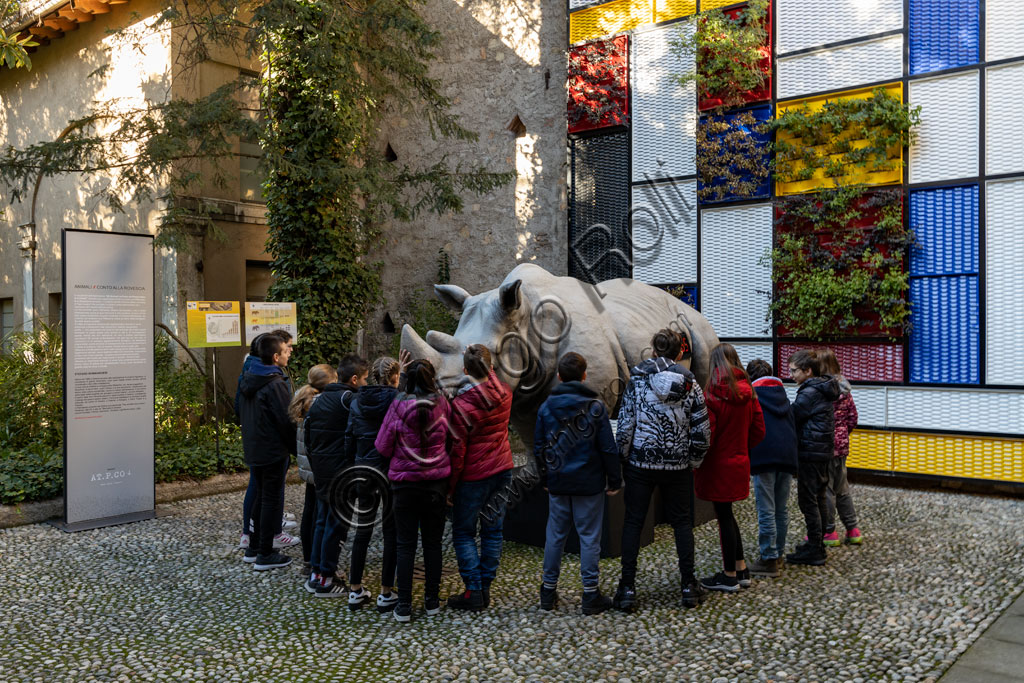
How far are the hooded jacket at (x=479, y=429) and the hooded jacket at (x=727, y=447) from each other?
1406mm

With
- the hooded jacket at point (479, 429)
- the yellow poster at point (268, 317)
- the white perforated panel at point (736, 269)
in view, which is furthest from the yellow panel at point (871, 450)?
the yellow poster at point (268, 317)

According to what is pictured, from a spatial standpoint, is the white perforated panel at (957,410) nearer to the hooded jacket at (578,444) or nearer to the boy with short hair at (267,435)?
the hooded jacket at (578,444)

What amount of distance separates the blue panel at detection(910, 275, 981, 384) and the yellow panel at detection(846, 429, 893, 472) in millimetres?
813

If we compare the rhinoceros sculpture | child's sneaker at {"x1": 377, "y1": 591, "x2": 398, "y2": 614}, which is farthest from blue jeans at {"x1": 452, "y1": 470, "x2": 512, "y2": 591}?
the rhinoceros sculpture

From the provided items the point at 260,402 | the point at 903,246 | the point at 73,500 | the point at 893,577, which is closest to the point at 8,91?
the point at 73,500

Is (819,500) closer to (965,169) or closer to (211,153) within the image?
(965,169)

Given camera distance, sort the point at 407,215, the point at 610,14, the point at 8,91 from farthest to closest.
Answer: the point at 8,91, the point at 610,14, the point at 407,215

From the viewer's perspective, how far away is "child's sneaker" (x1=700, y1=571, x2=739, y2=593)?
511cm

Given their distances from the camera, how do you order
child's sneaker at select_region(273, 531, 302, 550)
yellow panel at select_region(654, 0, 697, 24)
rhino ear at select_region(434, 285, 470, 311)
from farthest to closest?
yellow panel at select_region(654, 0, 697, 24), child's sneaker at select_region(273, 531, 302, 550), rhino ear at select_region(434, 285, 470, 311)

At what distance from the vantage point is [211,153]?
31.3ft

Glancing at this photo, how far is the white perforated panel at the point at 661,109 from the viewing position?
10141 millimetres

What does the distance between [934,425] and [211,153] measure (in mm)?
9501

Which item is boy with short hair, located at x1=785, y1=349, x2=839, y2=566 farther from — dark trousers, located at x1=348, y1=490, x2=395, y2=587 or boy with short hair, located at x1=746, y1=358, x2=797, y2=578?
dark trousers, located at x1=348, y1=490, x2=395, y2=587

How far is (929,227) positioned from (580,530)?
6412 millimetres
